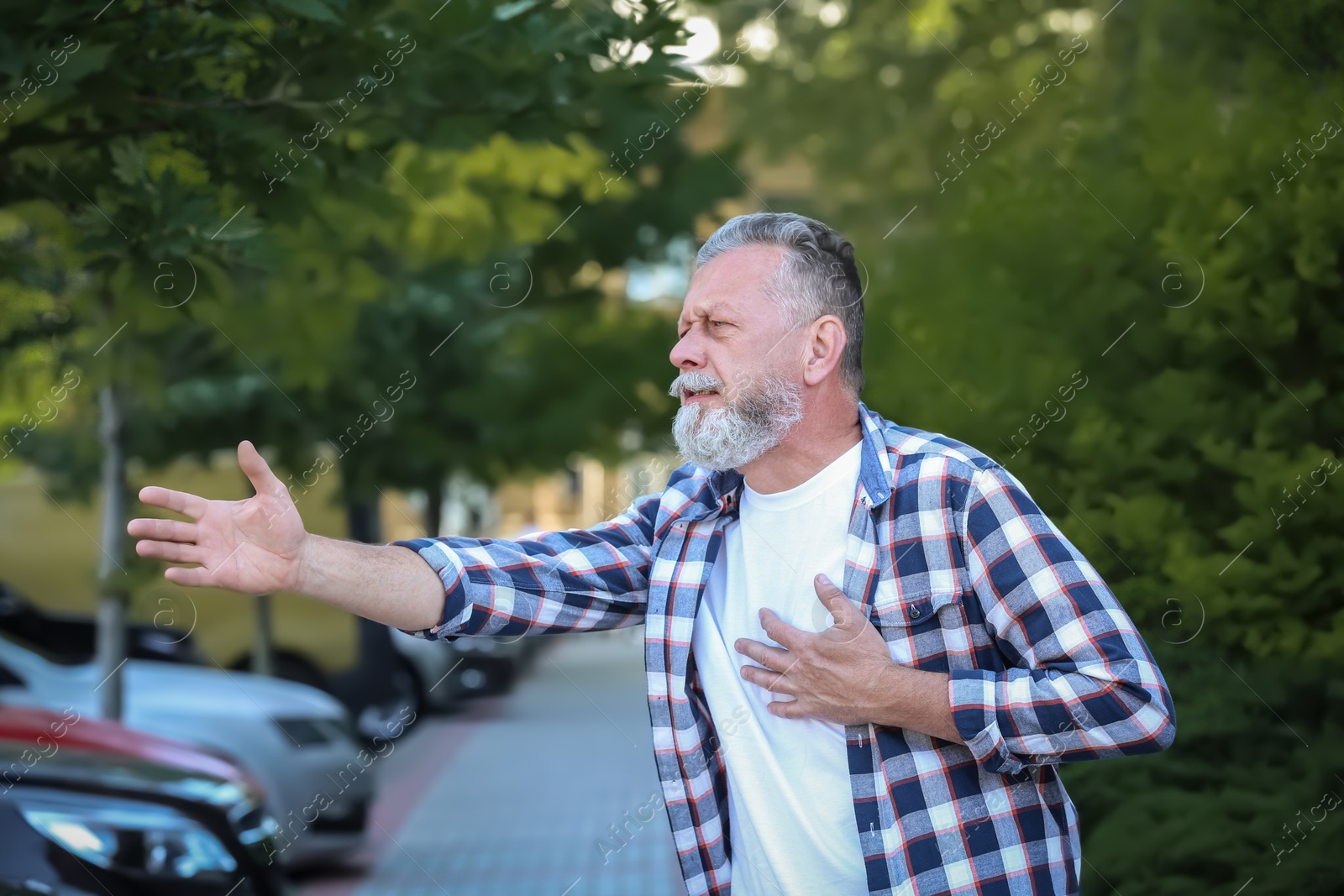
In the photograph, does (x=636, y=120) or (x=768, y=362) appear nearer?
(x=768, y=362)

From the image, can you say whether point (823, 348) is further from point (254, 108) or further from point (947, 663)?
point (254, 108)

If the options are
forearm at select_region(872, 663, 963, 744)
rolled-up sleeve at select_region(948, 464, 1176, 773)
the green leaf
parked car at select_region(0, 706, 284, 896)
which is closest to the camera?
rolled-up sleeve at select_region(948, 464, 1176, 773)

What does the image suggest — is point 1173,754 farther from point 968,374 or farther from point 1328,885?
point 968,374

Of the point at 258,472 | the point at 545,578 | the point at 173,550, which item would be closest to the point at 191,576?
the point at 173,550

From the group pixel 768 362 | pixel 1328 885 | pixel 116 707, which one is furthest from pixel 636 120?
pixel 116 707

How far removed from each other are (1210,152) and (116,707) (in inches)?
249

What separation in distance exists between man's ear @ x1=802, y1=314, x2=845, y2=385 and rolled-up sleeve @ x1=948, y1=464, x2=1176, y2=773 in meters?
0.44

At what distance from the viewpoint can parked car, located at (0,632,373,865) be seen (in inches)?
332

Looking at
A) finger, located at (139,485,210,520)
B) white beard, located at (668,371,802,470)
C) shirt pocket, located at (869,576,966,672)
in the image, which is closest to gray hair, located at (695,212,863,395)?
white beard, located at (668,371,802,470)

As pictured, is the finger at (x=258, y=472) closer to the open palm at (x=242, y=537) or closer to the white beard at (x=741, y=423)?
the open palm at (x=242, y=537)

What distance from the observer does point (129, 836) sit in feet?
15.1

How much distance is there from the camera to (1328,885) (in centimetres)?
374

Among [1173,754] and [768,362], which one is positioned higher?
[768,362]

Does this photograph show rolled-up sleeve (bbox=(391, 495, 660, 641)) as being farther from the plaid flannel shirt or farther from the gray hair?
the gray hair
